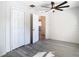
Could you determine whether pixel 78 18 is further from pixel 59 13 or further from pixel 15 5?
pixel 15 5

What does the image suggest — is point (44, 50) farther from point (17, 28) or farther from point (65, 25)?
point (65, 25)

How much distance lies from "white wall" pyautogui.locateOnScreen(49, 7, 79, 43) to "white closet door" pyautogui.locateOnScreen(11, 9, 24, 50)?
2.76 m

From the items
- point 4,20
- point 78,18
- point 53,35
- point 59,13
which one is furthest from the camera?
point 53,35

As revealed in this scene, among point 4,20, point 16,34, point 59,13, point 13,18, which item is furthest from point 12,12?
point 59,13

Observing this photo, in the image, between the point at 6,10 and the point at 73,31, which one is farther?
the point at 73,31

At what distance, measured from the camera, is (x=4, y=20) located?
3723 mm

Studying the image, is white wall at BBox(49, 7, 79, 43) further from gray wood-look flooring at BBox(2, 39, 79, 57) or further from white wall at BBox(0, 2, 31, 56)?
white wall at BBox(0, 2, 31, 56)

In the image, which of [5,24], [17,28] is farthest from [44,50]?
[5,24]

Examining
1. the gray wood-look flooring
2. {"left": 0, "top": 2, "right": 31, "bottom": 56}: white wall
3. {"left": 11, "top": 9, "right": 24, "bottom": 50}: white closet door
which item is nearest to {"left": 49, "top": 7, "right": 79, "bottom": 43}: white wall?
the gray wood-look flooring

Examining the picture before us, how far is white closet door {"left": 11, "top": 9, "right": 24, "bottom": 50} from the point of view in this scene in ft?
Answer: 14.3

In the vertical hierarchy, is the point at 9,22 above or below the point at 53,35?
above

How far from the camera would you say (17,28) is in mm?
4664

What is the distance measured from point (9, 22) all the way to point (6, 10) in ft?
1.69

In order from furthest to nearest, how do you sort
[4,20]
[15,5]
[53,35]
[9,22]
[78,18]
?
[53,35], [78,18], [15,5], [9,22], [4,20]
